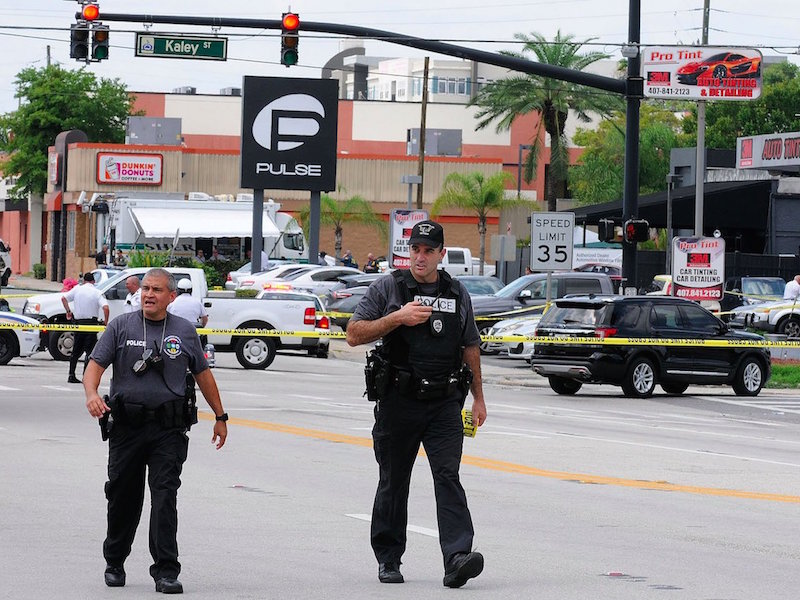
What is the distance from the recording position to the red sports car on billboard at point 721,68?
3050 cm

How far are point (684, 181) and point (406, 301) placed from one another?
64222 millimetres

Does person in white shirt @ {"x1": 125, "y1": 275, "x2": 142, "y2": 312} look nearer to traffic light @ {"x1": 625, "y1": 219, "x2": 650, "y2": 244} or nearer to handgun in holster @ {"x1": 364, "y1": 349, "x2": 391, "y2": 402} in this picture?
traffic light @ {"x1": 625, "y1": 219, "x2": 650, "y2": 244}

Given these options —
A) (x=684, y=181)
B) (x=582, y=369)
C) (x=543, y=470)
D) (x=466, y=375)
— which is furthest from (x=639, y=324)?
(x=684, y=181)

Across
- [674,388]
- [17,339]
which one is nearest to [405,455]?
[674,388]

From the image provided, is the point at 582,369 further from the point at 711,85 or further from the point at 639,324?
the point at 711,85

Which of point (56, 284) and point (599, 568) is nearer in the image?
point (599, 568)

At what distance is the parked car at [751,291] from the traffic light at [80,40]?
2374 centimetres

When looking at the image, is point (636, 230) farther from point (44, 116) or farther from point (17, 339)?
point (44, 116)

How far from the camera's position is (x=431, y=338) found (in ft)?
28.1

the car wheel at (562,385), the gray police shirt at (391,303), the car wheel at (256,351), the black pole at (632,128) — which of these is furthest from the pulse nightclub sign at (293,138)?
the gray police shirt at (391,303)

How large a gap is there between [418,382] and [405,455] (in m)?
0.44

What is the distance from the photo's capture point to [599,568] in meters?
9.23

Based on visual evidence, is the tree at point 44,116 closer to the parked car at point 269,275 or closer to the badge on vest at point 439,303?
the parked car at point 269,275

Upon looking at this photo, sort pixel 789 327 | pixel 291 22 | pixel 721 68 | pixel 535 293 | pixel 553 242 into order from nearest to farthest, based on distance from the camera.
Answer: pixel 291 22, pixel 721 68, pixel 553 242, pixel 535 293, pixel 789 327
